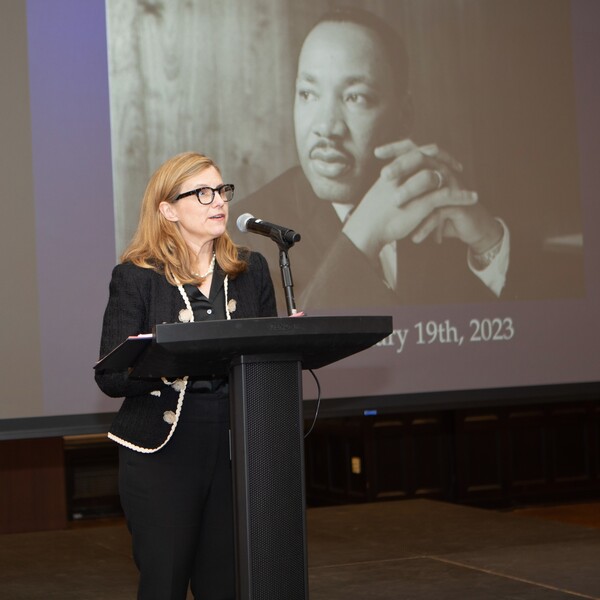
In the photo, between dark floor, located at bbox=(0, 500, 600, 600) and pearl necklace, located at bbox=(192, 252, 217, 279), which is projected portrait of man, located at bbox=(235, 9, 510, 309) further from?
pearl necklace, located at bbox=(192, 252, 217, 279)

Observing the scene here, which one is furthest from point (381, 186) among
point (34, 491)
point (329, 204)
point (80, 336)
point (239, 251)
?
point (34, 491)

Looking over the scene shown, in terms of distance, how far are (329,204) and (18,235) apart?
120 cm

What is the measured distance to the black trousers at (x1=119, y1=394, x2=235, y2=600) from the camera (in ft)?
6.93

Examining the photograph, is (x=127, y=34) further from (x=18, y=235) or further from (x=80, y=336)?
(x=80, y=336)

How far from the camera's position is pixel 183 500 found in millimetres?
2109

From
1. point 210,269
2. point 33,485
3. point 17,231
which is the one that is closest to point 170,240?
point 210,269

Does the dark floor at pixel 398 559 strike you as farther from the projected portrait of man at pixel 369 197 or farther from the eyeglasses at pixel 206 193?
the eyeglasses at pixel 206 193

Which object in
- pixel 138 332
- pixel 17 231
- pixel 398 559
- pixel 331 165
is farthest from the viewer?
pixel 331 165

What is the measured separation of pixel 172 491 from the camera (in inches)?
83.0

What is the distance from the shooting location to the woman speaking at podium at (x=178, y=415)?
211 centimetres

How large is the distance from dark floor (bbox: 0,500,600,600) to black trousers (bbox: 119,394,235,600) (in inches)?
53.4

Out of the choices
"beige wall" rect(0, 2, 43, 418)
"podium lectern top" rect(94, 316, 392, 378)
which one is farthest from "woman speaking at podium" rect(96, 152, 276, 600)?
"beige wall" rect(0, 2, 43, 418)

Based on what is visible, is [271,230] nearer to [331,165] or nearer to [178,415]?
[178,415]

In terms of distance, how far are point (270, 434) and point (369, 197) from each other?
7.86 feet
